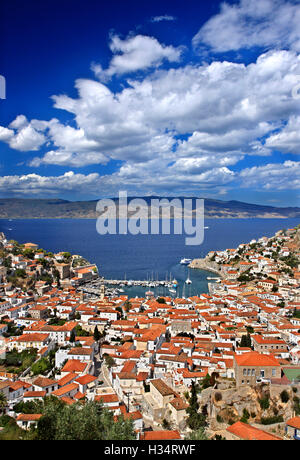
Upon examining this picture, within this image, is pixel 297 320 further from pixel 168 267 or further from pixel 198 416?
pixel 168 267

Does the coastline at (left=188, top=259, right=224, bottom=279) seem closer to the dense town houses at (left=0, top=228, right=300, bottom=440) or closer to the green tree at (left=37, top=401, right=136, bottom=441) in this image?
the dense town houses at (left=0, top=228, right=300, bottom=440)

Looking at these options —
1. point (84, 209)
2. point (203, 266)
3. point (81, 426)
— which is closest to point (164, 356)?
point (81, 426)

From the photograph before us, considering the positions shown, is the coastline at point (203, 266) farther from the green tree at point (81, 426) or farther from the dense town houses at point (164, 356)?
the green tree at point (81, 426)

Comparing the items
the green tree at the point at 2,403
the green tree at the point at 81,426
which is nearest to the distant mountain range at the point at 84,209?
the green tree at the point at 2,403

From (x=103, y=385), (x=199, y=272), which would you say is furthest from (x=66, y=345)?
(x=199, y=272)

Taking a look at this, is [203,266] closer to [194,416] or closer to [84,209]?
[194,416]
